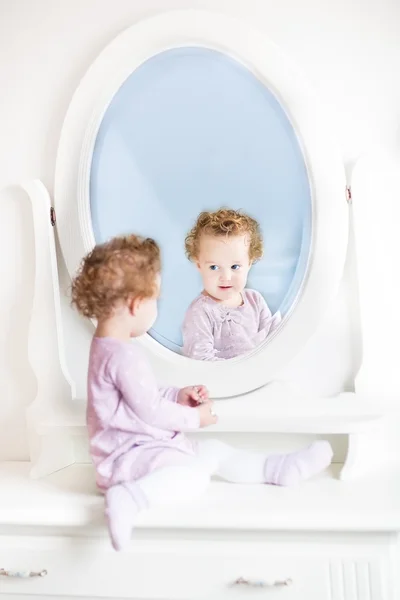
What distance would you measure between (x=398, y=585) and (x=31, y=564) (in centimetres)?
70

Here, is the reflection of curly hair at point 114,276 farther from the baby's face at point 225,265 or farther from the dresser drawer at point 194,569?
the dresser drawer at point 194,569

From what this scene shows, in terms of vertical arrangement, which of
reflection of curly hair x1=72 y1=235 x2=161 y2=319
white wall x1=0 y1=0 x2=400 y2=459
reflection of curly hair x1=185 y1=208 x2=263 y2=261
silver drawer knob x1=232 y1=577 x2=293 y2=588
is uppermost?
white wall x1=0 y1=0 x2=400 y2=459

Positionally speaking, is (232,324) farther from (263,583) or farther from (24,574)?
(24,574)

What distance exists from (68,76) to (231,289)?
2.09ft

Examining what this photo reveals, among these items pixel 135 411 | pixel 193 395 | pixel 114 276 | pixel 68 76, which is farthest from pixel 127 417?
pixel 68 76

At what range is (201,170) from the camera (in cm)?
173

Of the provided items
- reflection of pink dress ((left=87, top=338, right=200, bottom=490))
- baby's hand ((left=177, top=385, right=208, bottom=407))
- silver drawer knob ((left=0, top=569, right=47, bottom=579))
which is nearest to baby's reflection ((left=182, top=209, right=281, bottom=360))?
baby's hand ((left=177, top=385, right=208, bottom=407))

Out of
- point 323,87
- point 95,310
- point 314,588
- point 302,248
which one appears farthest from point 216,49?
point 314,588

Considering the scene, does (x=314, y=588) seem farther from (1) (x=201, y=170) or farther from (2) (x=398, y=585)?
(1) (x=201, y=170)

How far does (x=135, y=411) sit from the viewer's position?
4.96 feet

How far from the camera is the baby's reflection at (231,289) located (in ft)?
5.59

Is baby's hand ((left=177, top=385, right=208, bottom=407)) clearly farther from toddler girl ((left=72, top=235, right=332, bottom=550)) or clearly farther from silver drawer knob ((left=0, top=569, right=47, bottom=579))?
silver drawer knob ((left=0, top=569, right=47, bottom=579))

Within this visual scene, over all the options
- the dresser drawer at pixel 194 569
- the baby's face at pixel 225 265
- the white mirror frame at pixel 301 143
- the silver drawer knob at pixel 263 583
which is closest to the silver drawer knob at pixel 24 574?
the dresser drawer at pixel 194 569

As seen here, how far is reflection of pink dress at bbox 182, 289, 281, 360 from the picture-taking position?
5.59ft
